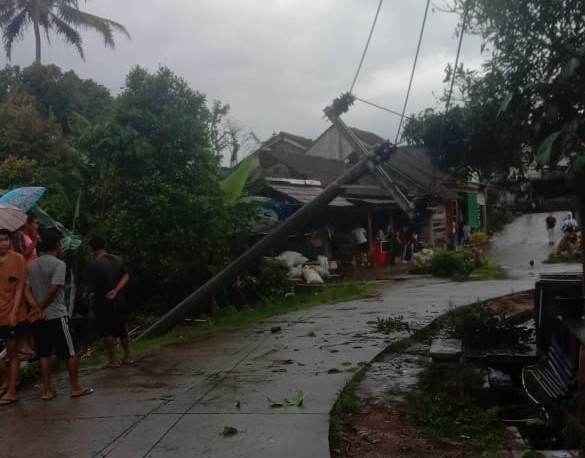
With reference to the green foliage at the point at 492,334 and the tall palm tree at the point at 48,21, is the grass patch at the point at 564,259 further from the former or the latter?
the tall palm tree at the point at 48,21

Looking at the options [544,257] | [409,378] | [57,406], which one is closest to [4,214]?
[57,406]

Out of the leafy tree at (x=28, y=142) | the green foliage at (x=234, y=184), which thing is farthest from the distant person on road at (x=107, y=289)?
the leafy tree at (x=28, y=142)

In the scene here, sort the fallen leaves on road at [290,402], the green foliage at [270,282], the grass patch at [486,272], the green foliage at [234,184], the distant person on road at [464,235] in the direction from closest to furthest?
the fallen leaves on road at [290,402] → the green foliage at [234,184] → the green foliage at [270,282] → the grass patch at [486,272] → the distant person on road at [464,235]

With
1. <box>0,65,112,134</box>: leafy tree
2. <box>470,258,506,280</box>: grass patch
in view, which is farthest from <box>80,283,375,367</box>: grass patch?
<box>0,65,112,134</box>: leafy tree

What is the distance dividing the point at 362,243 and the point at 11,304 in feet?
54.8

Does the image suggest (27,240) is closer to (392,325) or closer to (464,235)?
(392,325)

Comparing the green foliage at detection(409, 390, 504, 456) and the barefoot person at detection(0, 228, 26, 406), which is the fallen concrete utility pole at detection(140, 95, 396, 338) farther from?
the green foliage at detection(409, 390, 504, 456)

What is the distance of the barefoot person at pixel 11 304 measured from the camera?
613 centimetres

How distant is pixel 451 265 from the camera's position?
18422 millimetres

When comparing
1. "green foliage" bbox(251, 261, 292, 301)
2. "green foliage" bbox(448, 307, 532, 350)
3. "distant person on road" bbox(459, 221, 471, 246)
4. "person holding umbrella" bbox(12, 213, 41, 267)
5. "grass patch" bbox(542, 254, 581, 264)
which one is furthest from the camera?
"distant person on road" bbox(459, 221, 471, 246)

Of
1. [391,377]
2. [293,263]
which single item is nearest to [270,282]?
[293,263]

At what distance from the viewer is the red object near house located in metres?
23.3

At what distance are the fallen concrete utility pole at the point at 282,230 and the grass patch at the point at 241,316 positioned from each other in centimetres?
27

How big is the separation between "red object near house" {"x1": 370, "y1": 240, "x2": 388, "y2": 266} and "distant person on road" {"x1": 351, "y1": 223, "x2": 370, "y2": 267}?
549 mm
